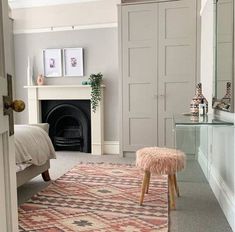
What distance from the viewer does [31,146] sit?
2.68 meters

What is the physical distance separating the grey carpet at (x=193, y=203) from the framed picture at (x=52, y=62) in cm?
207

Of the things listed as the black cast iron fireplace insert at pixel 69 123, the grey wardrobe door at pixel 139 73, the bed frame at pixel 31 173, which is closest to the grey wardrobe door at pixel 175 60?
the grey wardrobe door at pixel 139 73

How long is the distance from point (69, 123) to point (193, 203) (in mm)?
3106

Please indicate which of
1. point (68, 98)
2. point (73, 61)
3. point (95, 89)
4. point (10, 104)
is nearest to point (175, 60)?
point (95, 89)

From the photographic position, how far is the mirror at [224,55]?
6.87ft

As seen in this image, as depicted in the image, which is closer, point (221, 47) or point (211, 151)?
point (221, 47)

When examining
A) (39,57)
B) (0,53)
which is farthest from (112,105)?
(0,53)

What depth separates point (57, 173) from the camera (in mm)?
3512

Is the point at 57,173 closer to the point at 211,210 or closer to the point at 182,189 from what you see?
the point at 182,189

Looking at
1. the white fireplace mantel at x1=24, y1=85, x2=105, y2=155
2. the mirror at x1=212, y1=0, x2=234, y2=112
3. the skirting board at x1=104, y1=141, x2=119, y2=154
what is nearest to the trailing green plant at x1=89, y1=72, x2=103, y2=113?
the white fireplace mantel at x1=24, y1=85, x2=105, y2=155

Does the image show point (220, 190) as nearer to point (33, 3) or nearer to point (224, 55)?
point (224, 55)

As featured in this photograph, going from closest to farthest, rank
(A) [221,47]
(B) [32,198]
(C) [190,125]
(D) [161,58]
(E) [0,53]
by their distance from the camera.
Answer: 1. (E) [0,53]
2. (C) [190,125]
3. (A) [221,47]
4. (B) [32,198]
5. (D) [161,58]

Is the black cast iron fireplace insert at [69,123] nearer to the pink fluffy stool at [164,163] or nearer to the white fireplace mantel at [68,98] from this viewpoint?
the white fireplace mantel at [68,98]

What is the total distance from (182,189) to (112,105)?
7.77 ft
